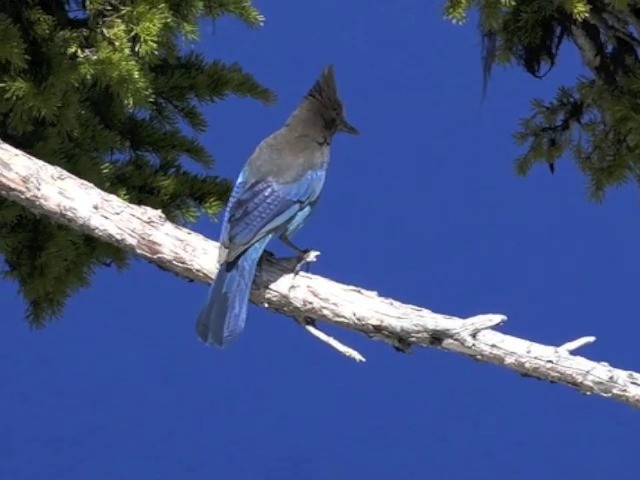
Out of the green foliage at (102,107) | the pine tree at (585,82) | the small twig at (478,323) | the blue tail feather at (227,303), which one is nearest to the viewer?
the small twig at (478,323)

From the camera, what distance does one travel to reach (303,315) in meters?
A: 2.29

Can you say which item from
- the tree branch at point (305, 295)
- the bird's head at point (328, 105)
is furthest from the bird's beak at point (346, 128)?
the tree branch at point (305, 295)

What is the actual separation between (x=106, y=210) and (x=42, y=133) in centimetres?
45

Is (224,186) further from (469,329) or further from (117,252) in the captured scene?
(469,329)

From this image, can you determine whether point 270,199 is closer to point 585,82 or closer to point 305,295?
point 305,295

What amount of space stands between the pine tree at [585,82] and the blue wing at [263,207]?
2.17 feet

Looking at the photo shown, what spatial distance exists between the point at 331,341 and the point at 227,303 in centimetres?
19

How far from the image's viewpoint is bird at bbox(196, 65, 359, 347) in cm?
233

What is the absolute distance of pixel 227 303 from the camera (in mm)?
2328

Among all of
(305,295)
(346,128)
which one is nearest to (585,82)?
(346,128)

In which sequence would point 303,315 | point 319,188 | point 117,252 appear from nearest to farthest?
point 303,315 < point 319,188 < point 117,252

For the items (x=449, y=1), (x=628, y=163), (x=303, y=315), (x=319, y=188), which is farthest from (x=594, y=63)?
(x=303, y=315)

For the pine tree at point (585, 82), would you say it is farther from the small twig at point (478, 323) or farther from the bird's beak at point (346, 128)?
the small twig at point (478, 323)

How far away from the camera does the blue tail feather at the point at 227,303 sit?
233 centimetres
